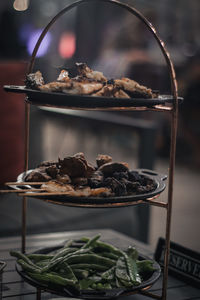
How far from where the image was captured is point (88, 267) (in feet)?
5.72

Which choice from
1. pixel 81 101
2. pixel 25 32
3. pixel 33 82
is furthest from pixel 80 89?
pixel 25 32

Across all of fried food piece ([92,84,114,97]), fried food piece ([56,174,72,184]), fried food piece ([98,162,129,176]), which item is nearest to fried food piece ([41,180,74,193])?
fried food piece ([56,174,72,184])

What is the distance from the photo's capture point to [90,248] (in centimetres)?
189

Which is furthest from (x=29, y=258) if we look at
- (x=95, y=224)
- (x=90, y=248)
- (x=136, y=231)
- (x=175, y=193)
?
(x=175, y=193)

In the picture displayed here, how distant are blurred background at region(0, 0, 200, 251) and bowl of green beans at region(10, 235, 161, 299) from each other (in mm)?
724

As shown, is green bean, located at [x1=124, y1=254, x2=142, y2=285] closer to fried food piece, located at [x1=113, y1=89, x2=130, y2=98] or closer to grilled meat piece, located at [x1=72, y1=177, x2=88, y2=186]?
grilled meat piece, located at [x1=72, y1=177, x2=88, y2=186]

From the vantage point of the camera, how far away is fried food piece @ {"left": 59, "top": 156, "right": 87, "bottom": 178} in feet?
5.25

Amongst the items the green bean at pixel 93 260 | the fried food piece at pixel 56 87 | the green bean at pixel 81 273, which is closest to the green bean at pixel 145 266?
the green bean at pixel 93 260

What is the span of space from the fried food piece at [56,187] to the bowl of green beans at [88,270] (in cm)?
29

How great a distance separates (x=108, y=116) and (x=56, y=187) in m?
3.45

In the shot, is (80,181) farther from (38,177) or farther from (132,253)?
(132,253)

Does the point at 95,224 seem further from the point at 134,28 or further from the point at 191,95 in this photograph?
the point at 134,28

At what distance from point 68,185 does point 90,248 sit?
462 millimetres

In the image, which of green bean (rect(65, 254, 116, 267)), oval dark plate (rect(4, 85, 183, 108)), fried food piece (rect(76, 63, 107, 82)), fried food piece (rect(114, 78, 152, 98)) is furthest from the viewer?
green bean (rect(65, 254, 116, 267))
